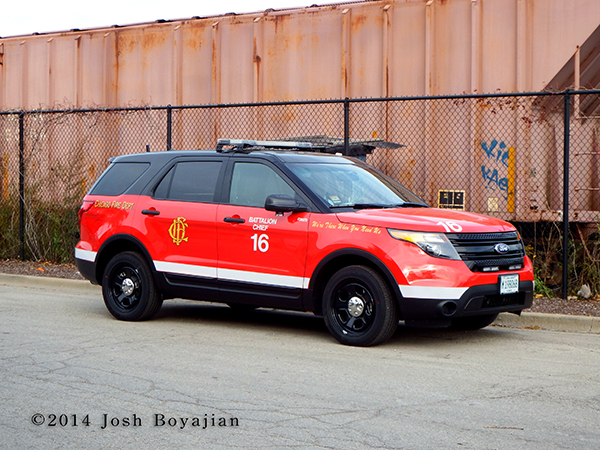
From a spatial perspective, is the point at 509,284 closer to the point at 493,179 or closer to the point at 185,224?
the point at 185,224

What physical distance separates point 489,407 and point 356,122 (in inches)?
303

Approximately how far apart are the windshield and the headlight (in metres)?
0.91

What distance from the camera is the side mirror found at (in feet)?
25.2

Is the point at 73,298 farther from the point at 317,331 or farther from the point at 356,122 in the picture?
the point at 356,122

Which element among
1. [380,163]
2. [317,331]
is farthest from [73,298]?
[380,163]

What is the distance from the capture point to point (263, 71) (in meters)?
13.5

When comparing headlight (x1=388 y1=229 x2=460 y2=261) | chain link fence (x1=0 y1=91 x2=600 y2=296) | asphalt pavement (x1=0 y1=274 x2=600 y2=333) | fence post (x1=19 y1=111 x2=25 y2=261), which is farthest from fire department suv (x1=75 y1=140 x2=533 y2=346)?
fence post (x1=19 y1=111 x2=25 y2=261)

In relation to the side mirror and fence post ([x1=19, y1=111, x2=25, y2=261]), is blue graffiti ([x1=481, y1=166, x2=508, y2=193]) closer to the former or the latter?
the side mirror

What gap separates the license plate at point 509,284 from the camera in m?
7.39

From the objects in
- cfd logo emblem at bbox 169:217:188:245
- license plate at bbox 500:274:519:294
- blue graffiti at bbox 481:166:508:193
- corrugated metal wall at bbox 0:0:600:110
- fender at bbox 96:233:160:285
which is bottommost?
license plate at bbox 500:274:519:294

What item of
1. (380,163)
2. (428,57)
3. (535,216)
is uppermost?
(428,57)

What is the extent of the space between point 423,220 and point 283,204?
1.34 m

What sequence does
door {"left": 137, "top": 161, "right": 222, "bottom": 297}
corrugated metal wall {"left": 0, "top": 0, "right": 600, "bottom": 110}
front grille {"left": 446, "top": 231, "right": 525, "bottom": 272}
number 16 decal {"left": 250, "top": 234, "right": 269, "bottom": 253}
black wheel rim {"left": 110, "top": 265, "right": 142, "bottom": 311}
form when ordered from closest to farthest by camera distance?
front grille {"left": 446, "top": 231, "right": 525, "bottom": 272}
number 16 decal {"left": 250, "top": 234, "right": 269, "bottom": 253}
door {"left": 137, "top": 161, "right": 222, "bottom": 297}
black wheel rim {"left": 110, "top": 265, "right": 142, "bottom": 311}
corrugated metal wall {"left": 0, "top": 0, "right": 600, "bottom": 110}

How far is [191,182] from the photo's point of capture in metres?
8.72
